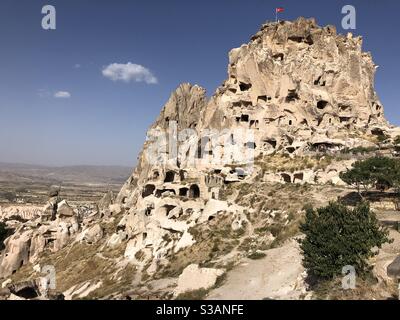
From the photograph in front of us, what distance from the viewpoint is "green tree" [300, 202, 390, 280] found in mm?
15734

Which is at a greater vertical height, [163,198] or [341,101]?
[341,101]

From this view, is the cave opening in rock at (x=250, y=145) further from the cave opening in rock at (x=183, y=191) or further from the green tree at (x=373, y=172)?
the green tree at (x=373, y=172)

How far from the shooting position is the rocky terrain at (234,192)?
22859mm

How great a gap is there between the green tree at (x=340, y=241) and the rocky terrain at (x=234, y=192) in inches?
44.3

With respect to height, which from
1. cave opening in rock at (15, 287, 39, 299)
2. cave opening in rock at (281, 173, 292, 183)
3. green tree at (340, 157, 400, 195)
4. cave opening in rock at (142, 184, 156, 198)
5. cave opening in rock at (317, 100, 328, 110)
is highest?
cave opening in rock at (317, 100, 328, 110)

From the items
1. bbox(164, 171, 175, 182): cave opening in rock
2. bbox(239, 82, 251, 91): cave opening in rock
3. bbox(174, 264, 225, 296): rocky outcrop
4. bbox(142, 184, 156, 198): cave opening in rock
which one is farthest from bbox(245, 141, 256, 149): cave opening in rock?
bbox(174, 264, 225, 296): rocky outcrop

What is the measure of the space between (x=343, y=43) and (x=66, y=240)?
70.1 meters

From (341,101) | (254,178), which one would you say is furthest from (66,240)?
(341,101)

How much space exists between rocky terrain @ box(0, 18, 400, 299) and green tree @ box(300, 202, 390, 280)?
1.13m

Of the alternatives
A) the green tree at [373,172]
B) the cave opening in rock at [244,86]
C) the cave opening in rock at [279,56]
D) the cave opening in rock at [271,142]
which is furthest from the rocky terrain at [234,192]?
the green tree at [373,172]

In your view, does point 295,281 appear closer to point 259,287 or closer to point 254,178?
point 259,287

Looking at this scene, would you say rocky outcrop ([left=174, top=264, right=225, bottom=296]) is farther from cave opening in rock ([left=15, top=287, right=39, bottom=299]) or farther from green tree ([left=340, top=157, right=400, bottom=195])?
green tree ([left=340, top=157, right=400, bottom=195])

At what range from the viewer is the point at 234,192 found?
148 ft
